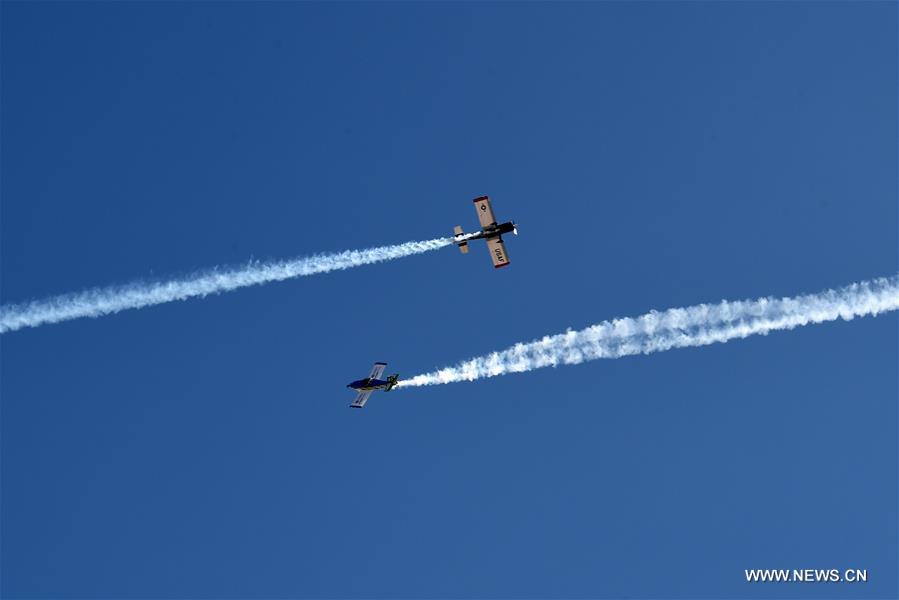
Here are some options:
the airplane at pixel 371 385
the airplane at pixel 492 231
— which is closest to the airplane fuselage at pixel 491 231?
the airplane at pixel 492 231

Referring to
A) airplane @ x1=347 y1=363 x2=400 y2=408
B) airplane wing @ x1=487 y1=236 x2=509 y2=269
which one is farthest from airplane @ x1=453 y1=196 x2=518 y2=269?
airplane @ x1=347 y1=363 x2=400 y2=408

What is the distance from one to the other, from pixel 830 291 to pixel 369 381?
33.0 m

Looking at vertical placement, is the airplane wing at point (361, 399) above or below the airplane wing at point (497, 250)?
below

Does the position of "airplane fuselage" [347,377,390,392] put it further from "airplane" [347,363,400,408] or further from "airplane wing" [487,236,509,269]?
"airplane wing" [487,236,509,269]

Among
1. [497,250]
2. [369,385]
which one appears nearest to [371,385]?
[369,385]

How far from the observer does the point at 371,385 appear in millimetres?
82188

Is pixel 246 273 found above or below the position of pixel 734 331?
above

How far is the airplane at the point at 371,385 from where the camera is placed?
81.6 metres

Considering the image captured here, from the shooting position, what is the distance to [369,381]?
8250 centimetres

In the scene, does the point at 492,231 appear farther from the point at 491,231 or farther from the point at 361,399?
the point at 361,399

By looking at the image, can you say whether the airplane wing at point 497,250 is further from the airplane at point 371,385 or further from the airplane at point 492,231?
the airplane at point 371,385

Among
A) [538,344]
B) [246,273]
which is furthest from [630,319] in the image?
[246,273]

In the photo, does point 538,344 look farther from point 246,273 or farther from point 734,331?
point 246,273

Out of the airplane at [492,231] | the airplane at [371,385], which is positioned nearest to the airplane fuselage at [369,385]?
the airplane at [371,385]
